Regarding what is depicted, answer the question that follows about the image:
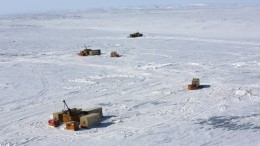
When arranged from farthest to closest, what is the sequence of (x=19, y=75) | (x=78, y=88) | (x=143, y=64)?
(x=143, y=64) → (x=19, y=75) → (x=78, y=88)

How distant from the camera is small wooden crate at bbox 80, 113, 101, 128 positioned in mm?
12398

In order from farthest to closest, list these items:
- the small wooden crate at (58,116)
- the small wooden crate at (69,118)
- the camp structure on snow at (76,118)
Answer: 1. the small wooden crate at (58,116)
2. the small wooden crate at (69,118)
3. the camp structure on snow at (76,118)

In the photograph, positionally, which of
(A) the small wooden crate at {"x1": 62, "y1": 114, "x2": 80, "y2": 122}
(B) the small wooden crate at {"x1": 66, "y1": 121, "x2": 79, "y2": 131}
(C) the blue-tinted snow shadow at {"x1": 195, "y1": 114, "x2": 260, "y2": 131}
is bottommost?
(C) the blue-tinted snow shadow at {"x1": 195, "y1": 114, "x2": 260, "y2": 131}

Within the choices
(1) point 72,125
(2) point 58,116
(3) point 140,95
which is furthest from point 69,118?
(3) point 140,95

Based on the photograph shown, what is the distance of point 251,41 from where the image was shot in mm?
33406

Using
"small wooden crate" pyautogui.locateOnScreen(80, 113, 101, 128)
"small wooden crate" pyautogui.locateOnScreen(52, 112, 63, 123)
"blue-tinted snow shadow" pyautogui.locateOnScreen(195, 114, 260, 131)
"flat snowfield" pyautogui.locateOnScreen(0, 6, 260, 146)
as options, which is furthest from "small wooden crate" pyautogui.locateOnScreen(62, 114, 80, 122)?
"blue-tinted snow shadow" pyautogui.locateOnScreen(195, 114, 260, 131)

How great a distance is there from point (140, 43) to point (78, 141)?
936 inches

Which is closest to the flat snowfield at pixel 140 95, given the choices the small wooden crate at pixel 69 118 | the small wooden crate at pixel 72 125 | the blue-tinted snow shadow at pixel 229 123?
the blue-tinted snow shadow at pixel 229 123

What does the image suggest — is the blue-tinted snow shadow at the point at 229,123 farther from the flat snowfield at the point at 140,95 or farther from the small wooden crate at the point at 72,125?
the small wooden crate at the point at 72,125

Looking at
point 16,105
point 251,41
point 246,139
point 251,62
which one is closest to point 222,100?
point 246,139

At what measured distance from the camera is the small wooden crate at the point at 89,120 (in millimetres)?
12398

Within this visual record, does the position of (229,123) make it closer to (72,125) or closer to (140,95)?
(72,125)

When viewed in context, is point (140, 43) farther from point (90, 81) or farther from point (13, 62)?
point (90, 81)

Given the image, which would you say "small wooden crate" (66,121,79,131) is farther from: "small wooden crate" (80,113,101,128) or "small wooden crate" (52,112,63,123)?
"small wooden crate" (52,112,63,123)
